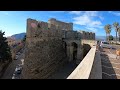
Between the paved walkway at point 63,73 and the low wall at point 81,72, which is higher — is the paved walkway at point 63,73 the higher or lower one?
the lower one

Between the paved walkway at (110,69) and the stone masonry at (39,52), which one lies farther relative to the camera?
the stone masonry at (39,52)

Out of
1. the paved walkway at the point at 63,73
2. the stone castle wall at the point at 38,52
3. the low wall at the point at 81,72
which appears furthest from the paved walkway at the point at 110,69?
the stone castle wall at the point at 38,52

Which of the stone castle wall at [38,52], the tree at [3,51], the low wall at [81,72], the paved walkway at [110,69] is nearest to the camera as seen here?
the low wall at [81,72]

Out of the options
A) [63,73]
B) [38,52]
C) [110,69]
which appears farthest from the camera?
[63,73]

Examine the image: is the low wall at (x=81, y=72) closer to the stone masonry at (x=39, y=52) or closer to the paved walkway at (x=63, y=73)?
the stone masonry at (x=39, y=52)

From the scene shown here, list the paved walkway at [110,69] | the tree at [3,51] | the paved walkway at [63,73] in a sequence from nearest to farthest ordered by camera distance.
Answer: the paved walkway at [110,69] < the tree at [3,51] < the paved walkway at [63,73]

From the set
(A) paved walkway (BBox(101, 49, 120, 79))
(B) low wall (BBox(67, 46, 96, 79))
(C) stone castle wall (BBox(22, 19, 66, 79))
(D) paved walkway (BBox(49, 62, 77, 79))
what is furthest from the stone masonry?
(B) low wall (BBox(67, 46, 96, 79))

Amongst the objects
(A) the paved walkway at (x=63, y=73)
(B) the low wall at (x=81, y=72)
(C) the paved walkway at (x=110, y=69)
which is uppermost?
(B) the low wall at (x=81, y=72)

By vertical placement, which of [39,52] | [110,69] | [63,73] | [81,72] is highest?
[81,72]

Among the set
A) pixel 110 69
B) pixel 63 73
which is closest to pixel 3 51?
pixel 63 73

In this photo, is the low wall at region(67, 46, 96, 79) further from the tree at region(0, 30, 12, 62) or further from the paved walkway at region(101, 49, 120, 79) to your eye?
the tree at region(0, 30, 12, 62)

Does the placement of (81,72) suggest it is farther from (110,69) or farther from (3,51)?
(3,51)
